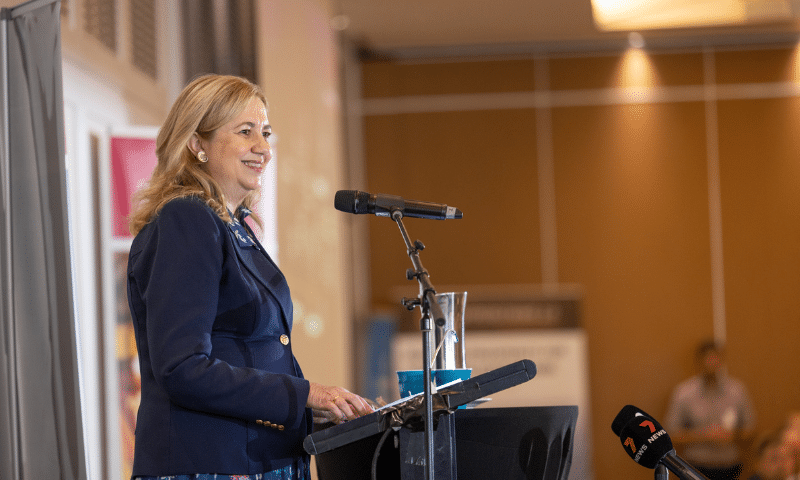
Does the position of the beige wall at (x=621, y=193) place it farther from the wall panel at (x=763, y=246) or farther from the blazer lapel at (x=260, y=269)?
the blazer lapel at (x=260, y=269)

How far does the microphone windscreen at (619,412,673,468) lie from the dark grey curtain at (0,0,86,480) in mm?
1168

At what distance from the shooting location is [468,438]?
1.33 meters

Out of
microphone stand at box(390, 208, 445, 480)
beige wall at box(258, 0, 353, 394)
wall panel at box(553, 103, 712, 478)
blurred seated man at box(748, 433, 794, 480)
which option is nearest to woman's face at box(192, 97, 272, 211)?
microphone stand at box(390, 208, 445, 480)

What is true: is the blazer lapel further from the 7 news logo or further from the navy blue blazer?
the 7 news logo

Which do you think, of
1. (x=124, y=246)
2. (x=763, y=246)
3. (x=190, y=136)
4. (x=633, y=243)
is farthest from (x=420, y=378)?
(x=763, y=246)

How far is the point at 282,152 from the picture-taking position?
4.77 m

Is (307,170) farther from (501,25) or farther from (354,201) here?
(354,201)

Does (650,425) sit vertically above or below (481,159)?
below

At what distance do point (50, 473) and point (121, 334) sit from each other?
4.77 ft

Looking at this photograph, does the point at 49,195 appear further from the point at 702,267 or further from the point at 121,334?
the point at 702,267

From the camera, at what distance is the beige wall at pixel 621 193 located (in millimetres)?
6801

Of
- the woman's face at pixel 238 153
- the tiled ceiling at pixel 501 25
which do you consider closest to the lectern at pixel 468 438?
the woman's face at pixel 238 153

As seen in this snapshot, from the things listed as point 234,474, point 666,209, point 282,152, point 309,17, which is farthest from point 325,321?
point 234,474

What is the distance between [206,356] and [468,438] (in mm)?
446
